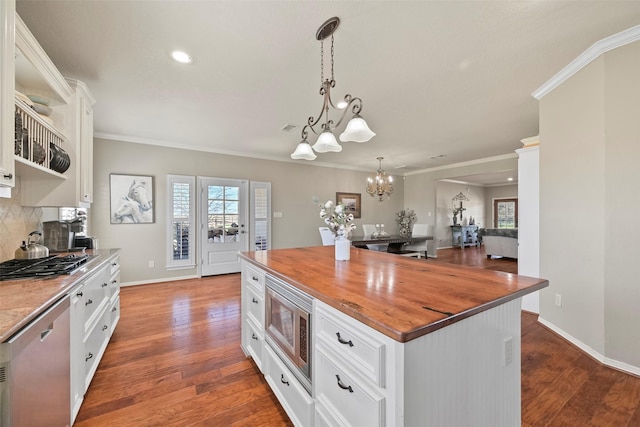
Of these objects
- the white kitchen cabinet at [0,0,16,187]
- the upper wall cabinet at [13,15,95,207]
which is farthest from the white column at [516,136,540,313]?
the upper wall cabinet at [13,15,95,207]

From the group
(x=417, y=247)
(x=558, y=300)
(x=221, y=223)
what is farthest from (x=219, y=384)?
(x=417, y=247)

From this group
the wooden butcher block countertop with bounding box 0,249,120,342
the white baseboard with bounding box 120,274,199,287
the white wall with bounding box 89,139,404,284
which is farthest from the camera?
the white baseboard with bounding box 120,274,199,287

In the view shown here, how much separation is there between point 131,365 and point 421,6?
342 centimetres

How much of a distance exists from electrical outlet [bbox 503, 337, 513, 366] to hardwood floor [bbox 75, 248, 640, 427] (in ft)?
2.40

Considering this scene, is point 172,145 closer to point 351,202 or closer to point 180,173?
point 180,173

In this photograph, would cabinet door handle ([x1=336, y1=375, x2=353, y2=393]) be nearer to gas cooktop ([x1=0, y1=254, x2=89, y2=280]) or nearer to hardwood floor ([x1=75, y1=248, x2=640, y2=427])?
hardwood floor ([x1=75, y1=248, x2=640, y2=427])

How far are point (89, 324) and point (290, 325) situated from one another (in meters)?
1.44

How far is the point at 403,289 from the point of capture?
3.93ft

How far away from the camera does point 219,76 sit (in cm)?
246

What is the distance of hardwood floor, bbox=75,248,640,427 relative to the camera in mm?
1581

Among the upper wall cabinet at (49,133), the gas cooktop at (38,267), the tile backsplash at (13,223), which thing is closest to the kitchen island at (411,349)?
the gas cooktop at (38,267)

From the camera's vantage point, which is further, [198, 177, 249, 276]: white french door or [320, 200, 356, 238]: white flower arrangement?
[198, 177, 249, 276]: white french door

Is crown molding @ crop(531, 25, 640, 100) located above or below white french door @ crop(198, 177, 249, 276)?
above

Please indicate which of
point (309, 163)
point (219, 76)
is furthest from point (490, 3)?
point (309, 163)
